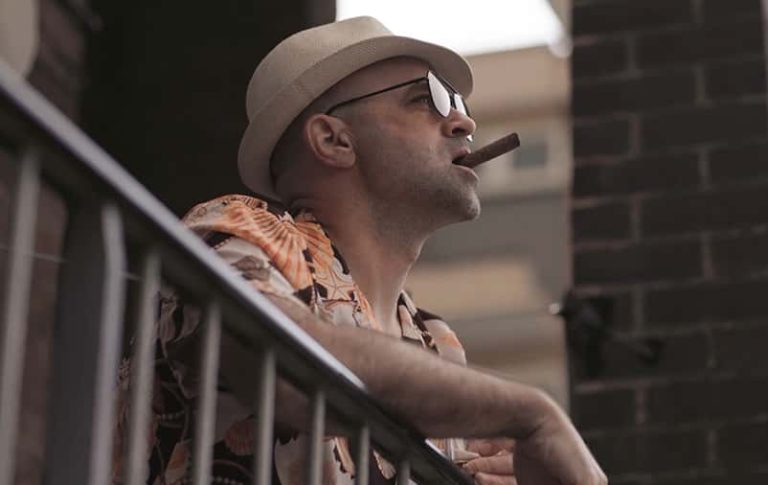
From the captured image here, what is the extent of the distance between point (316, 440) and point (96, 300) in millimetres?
701

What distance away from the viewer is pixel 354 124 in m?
4.33

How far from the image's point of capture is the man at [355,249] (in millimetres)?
3613

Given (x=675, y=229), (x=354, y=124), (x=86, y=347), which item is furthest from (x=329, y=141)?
(x=675, y=229)

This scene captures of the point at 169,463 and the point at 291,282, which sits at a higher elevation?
the point at 291,282

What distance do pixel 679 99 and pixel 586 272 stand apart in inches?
24.4

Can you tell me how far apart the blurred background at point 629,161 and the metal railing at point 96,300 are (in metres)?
3.34

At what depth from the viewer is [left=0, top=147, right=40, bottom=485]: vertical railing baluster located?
2.52 meters

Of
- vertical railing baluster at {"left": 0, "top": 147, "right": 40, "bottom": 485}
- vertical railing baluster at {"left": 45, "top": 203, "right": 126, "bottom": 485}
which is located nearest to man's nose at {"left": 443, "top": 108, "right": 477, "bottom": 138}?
vertical railing baluster at {"left": 45, "top": 203, "right": 126, "bottom": 485}

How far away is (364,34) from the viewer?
4.31m

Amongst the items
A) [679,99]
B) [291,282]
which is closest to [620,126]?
[679,99]

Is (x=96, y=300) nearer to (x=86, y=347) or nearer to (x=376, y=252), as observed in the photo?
(x=86, y=347)

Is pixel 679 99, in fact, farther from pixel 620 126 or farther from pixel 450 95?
pixel 450 95

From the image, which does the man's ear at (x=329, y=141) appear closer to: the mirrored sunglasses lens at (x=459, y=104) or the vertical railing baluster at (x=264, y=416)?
the mirrored sunglasses lens at (x=459, y=104)

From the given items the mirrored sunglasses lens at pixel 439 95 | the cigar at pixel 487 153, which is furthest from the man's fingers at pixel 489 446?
→ the mirrored sunglasses lens at pixel 439 95
